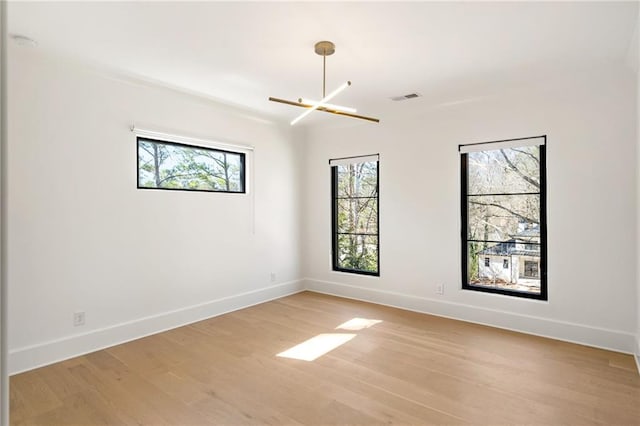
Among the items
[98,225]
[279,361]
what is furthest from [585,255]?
[98,225]

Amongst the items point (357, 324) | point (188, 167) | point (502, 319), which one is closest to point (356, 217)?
point (357, 324)

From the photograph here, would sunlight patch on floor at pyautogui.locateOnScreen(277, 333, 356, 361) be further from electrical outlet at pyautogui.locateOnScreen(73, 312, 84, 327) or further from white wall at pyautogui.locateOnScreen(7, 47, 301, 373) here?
electrical outlet at pyautogui.locateOnScreen(73, 312, 84, 327)

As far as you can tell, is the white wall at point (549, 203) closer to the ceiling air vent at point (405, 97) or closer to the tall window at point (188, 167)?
the ceiling air vent at point (405, 97)

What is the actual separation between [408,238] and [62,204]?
3812mm

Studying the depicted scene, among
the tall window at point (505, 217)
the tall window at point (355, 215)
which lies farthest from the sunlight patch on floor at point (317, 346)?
the tall window at point (505, 217)

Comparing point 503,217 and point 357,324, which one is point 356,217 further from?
point 503,217

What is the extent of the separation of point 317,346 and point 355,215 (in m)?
2.39

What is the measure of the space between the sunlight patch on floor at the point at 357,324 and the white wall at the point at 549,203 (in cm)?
76

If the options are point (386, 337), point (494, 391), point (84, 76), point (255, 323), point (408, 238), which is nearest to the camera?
point (494, 391)

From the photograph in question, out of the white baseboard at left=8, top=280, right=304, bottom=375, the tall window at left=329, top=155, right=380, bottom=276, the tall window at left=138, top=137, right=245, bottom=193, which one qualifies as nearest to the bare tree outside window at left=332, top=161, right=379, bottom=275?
the tall window at left=329, top=155, right=380, bottom=276

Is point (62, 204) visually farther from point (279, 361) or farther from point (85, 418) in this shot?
point (279, 361)

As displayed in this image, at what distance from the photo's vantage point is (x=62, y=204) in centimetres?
326

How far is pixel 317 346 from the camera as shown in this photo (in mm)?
3531

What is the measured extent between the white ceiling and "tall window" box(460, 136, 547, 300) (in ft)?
2.67
